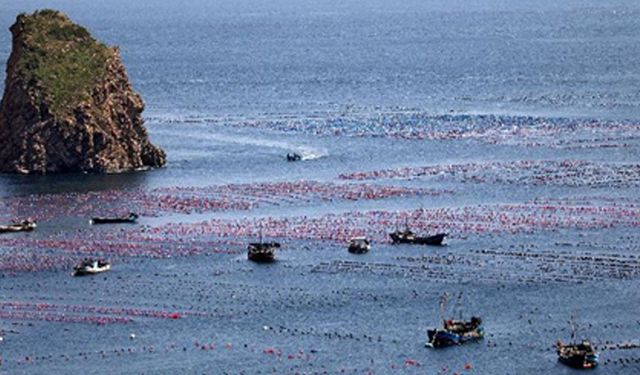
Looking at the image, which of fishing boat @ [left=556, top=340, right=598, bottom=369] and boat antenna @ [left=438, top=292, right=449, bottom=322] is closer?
fishing boat @ [left=556, top=340, right=598, bottom=369]

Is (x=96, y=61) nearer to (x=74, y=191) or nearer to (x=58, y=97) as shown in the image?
(x=58, y=97)

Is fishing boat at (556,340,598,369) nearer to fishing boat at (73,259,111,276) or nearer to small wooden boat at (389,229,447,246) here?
small wooden boat at (389,229,447,246)

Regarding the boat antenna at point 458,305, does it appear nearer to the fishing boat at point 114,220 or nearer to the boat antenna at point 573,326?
the boat antenna at point 573,326

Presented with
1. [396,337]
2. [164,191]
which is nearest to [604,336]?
[396,337]

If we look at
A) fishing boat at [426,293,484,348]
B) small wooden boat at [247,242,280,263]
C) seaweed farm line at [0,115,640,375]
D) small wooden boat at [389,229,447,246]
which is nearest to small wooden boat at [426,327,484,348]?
fishing boat at [426,293,484,348]

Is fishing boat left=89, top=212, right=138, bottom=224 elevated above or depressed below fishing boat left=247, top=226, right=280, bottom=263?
below

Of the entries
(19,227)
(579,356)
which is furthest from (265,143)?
(579,356)

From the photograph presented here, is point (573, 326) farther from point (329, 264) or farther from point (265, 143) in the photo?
point (265, 143)

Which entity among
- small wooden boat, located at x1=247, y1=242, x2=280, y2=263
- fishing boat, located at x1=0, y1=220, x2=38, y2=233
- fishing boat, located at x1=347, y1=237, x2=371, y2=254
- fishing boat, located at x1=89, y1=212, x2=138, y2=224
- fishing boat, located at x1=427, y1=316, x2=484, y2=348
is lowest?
fishing boat, located at x1=0, y1=220, x2=38, y2=233

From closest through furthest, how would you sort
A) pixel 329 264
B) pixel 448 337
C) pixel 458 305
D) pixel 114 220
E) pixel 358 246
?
pixel 448 337 → pixel 458 305 → pixel 329 264 → pixel 358 246 → pixel 114 220
